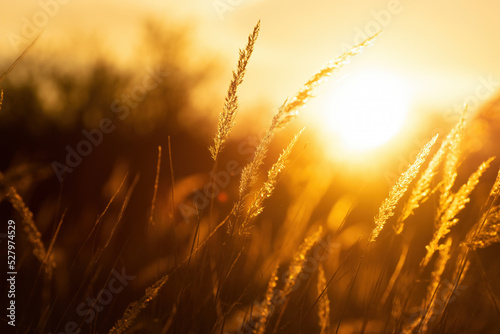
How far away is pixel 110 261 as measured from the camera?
9.50 ft

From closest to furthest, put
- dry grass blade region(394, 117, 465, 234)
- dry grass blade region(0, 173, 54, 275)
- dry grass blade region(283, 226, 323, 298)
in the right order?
1. dry grass blade region(0, 173, 54, 275)
2. dry grass blade region(283, 226, 323, 298)
3. dry grass blade region(394, 117, 465, 234)

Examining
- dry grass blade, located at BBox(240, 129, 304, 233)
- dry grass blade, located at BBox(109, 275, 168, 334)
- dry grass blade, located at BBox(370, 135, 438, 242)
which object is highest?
dry grass blade, located at BBox(370, 135, 438, 242)

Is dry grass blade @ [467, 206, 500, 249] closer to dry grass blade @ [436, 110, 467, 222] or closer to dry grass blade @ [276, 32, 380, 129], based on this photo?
dry grass blade @ [436, 110, 467, 222]

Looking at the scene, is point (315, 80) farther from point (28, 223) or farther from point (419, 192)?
point (28, 223)

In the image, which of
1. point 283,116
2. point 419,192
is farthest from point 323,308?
point 283,116

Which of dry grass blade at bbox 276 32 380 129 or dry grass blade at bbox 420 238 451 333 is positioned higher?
dry grass blade at bbox 276 32 380 129

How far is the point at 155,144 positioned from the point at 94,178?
6.91 ft

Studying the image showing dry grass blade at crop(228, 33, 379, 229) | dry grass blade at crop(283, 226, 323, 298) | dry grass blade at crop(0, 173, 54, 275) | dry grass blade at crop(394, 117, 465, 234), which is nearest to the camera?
dry grass blade at crop(0, 173, 54, 275)

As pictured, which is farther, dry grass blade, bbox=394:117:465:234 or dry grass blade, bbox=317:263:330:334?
dry grass blade, bbox=394:117:465:234

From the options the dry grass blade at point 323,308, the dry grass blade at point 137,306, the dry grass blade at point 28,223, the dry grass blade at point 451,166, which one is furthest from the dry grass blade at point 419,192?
the dry grass blade at point 28,223

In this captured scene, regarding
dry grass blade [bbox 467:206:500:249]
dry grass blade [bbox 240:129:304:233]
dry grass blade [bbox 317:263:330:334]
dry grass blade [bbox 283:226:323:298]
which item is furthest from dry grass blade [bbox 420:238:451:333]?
dry grass blade [bbox 240:129:304:233]

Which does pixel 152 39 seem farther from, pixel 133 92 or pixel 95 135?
pixel 95 135

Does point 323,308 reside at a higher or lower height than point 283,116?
lower

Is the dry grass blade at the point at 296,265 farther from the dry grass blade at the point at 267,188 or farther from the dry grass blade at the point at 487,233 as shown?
the dry grass blade at the point at 487,233
